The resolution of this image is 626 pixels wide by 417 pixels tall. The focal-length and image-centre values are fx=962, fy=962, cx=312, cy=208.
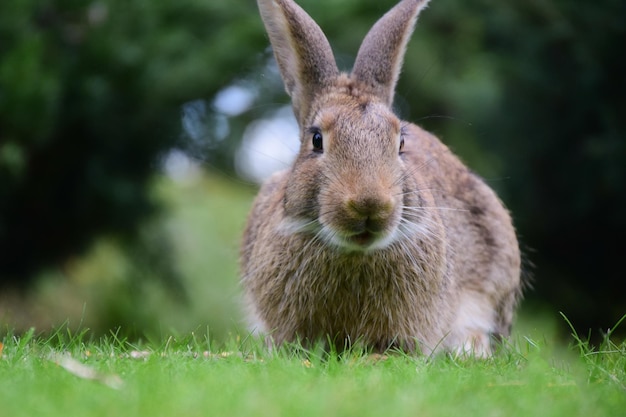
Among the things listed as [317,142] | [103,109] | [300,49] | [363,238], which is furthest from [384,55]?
[103,109]

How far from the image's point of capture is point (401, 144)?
5336 millimetres

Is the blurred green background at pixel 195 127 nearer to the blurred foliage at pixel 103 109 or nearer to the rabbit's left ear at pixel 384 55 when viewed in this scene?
the blurred foliage at pixel 103 109

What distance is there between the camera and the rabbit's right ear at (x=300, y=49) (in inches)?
215

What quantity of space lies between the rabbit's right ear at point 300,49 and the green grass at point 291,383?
1.59 m

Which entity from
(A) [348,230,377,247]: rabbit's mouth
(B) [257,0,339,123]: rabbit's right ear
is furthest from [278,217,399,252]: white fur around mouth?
(B) [257,0,339,123]: rabbit's right ear

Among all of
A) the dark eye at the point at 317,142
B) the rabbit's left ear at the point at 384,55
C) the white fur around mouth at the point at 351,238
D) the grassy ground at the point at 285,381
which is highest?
the rabbit's left ear at the point at 384,55

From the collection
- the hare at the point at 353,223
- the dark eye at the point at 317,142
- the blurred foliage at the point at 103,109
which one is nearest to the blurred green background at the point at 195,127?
the blurred foliage at the point at 103,109

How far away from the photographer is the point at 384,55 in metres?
5.57

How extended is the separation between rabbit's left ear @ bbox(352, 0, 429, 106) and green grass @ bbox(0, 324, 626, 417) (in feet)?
5.32

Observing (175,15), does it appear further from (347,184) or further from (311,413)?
(311,413)

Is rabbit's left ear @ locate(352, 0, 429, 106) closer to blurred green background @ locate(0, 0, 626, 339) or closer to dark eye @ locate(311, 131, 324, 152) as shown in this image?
dark eye @ locate(311, 131, 324, 152)

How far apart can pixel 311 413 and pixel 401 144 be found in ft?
7.95

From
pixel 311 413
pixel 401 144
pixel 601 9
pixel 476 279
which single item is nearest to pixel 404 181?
pixel 401 144

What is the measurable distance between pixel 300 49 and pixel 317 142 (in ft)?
2.00
